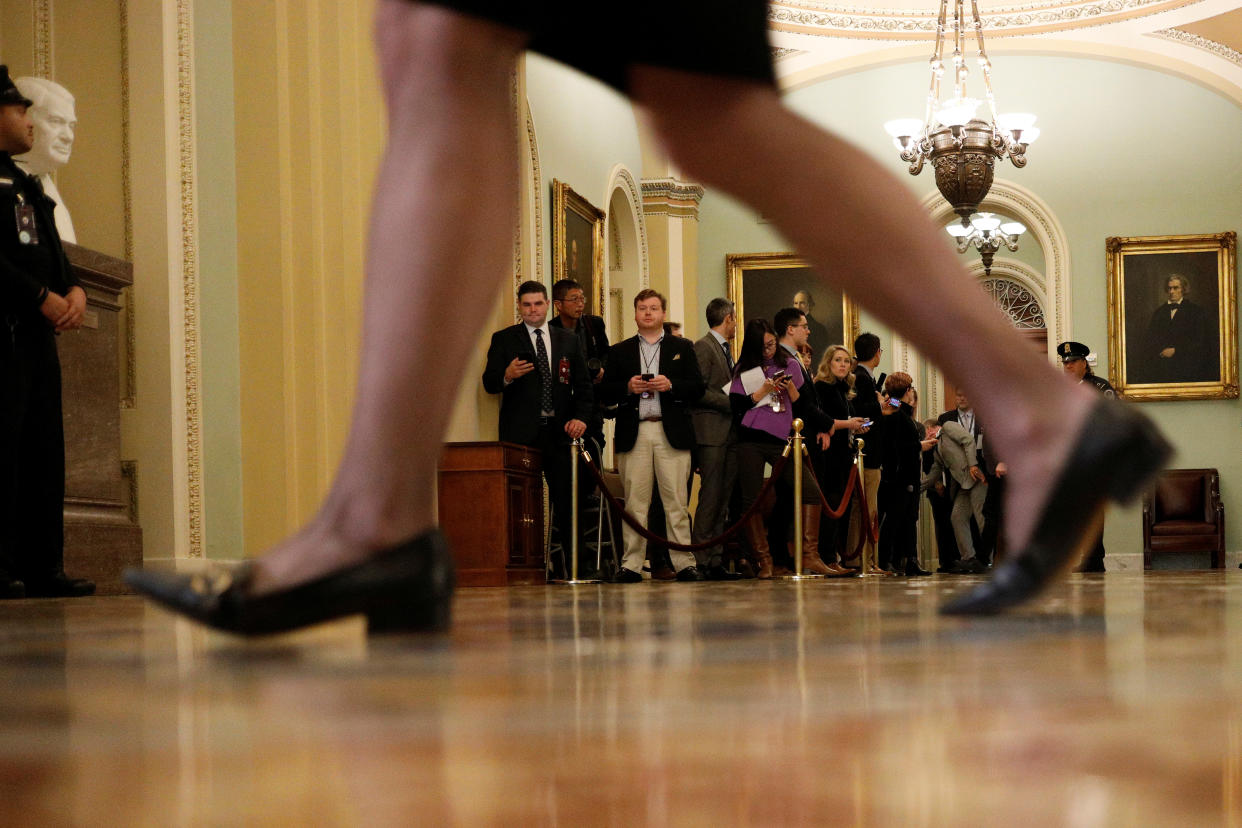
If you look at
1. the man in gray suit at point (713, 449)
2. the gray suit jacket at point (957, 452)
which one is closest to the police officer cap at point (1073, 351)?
the man in gray suit at point (713, 449)

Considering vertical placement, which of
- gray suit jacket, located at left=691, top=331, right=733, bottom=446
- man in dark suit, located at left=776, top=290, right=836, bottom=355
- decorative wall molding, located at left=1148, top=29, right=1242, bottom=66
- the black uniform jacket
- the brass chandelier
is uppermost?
decorative wall molding, located at left=1148, top=29, right=1242, bottom=66

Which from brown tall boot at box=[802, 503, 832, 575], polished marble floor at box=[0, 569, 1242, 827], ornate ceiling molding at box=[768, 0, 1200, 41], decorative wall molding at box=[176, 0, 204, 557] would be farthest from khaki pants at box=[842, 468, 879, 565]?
polished marble floor at box=[0, 569, 1242, 827]

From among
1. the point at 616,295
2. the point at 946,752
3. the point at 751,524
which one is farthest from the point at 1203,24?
the point at 946,752

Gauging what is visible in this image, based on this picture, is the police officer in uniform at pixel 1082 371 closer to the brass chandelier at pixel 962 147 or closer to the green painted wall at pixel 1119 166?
the brass chandelier at pixel 962 147

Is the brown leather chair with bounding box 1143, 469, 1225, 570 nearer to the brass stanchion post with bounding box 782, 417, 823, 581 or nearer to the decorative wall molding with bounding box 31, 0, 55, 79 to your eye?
the brass stanchion post with bounding box 782, 417, 823, 581

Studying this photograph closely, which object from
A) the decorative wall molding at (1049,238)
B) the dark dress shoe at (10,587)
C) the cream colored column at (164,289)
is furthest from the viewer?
the decorative wall molding at (1049,238)

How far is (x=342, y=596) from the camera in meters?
1.15

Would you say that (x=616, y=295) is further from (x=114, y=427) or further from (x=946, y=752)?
(x=946, y=752)

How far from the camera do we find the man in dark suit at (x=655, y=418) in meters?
7.96

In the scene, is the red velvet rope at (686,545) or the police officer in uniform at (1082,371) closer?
the red velvet rope at (686,545)

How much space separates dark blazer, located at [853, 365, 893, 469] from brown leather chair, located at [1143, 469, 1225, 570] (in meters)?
4.96

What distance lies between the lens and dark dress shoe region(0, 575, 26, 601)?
422 centimetres

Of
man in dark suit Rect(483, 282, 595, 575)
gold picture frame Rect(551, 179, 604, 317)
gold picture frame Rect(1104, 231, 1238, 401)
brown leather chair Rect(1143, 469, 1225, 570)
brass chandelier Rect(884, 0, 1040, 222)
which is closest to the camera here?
man in dark suit Rect(483, 282, 595, 575)

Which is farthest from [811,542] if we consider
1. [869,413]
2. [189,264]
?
[189,264]
